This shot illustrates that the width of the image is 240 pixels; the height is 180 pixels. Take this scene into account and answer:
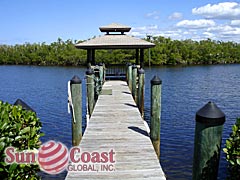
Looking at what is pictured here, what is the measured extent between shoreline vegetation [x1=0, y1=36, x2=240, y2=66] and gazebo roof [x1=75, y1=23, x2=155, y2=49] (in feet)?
132

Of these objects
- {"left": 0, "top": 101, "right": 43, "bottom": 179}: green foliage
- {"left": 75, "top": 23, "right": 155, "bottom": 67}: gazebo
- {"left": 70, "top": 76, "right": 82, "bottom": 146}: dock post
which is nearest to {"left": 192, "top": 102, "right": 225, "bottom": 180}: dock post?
{"left": 0, "top": 101, "right": 43, "bottom": 179}: green foliage

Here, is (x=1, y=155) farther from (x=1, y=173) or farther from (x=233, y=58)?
(x=233, y=58)

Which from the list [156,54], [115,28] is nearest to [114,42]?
[115,28]

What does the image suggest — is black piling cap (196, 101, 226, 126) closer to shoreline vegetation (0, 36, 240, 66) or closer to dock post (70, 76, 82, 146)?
dock post (70, 76, 82, 146)

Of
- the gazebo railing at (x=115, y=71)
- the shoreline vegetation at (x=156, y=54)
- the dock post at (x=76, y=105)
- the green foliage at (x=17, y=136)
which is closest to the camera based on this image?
the green foliage at (x=17, y=136)

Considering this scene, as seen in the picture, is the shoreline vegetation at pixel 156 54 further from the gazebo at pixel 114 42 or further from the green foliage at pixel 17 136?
the green foliage at pixel 17 136

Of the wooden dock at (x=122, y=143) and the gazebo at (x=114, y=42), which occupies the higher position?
the gazebo at (x=114, y=42)

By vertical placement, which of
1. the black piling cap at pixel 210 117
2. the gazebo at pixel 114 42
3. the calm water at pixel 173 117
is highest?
the gazebo at pixel 114 42

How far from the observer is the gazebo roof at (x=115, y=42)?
1611 centimetres

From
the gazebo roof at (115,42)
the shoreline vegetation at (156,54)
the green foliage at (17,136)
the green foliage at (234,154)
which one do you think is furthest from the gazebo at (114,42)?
the shoreline vegetation at (156,54)

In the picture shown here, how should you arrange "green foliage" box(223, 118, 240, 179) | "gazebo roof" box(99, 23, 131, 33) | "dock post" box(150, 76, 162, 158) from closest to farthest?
"green foliage" box(223, 118, 240, 179)
"dock post" box(150, 76, 162, 158)
"gazebo roof" box(99, 23, 131, 33)

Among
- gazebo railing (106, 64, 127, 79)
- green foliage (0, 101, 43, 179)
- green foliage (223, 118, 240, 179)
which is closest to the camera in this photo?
green foliage (223, 118, 240, 179)

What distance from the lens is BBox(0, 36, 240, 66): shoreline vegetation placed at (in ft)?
210

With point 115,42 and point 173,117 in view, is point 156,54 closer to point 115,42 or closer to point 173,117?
point 115,42
